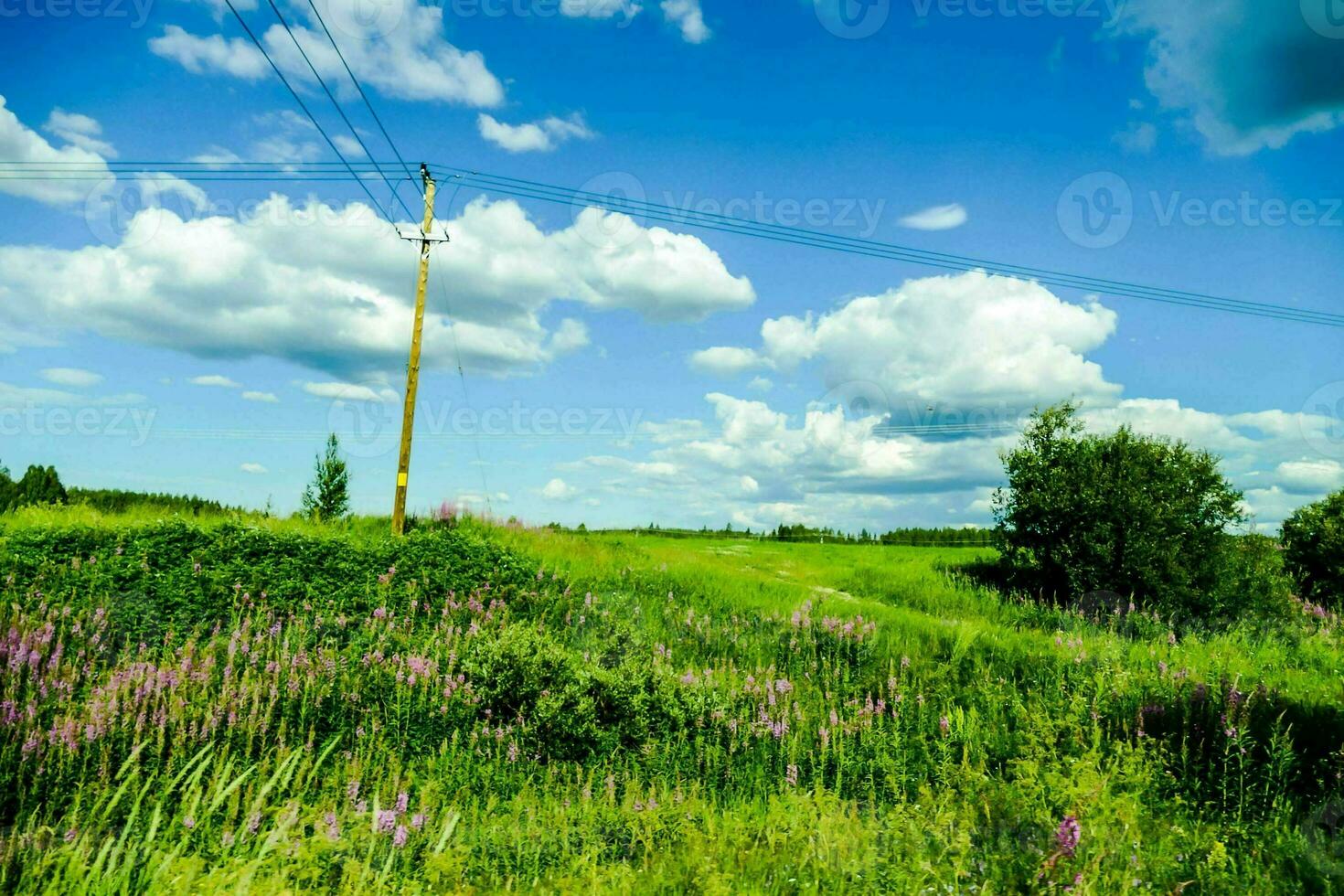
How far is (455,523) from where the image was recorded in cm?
1917

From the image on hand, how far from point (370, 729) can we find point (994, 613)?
12.5m

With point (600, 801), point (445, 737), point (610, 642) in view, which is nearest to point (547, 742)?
point (445, 737)

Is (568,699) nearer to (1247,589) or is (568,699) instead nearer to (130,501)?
(1247,589)

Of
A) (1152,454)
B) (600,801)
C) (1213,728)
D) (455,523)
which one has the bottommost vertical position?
(600,801)

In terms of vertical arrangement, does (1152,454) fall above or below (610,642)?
above

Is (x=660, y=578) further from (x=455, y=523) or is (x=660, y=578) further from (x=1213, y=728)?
(x=1213, y=728)

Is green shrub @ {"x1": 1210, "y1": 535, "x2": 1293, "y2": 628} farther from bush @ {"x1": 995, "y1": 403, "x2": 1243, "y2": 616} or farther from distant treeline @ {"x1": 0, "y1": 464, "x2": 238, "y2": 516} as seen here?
distant treeline @ {"x1": 0, "y1": 464, "x2": 238, "y2": 516}

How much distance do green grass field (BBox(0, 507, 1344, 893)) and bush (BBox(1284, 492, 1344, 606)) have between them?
6.74 meters

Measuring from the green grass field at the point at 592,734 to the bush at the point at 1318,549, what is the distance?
6739 mm

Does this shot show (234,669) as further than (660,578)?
No

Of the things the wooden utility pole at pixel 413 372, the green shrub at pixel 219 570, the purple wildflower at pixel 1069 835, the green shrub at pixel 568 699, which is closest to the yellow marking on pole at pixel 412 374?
the wooden utility pole at pixel 413 372

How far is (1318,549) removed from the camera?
19078 millimetres

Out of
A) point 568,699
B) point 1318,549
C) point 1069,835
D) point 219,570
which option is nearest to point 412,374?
point 219,570

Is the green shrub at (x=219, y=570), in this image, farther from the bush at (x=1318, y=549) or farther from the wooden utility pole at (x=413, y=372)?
the bush at (x=1318, y=549)
